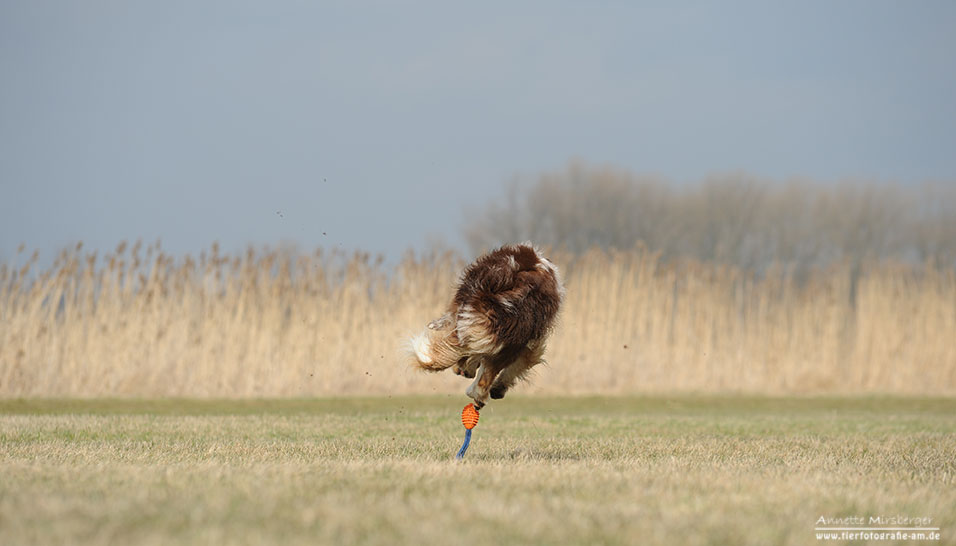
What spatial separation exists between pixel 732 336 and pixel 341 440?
10356 mm

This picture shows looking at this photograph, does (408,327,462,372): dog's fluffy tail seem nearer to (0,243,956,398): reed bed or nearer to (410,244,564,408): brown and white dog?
(410,244,564,408): brown and white dog

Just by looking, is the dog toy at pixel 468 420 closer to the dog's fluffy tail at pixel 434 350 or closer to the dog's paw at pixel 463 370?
the dog's paw at pixel 463 370

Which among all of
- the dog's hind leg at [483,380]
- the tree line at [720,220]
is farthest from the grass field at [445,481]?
the tree line at [720,220]

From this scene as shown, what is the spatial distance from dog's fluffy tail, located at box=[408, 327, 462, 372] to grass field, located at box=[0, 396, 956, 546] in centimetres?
62

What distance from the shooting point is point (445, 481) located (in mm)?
5082

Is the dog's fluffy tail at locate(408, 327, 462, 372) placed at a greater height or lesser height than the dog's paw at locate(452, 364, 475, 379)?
greater

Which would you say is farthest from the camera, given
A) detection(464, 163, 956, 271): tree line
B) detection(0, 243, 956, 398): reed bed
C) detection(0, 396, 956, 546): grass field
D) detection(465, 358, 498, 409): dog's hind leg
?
detection(464, 163, 956, 271): tree line

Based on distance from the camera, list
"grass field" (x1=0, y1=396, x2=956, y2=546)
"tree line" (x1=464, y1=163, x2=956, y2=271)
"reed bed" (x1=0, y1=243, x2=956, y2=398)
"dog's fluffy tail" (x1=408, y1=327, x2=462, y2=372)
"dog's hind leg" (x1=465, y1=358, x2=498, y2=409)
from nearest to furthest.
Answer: "grass field" (x1=0, y1=396, x2=956, y2=546) → "dog's fluffy tail" (x1=408, y1=327, x2=462, y2=372) → "dog's hind leg" (x1=465, y1=358, x2=498, y2=409) → "reed bed" (x1=0, y1=243, x2=956, y2=398) → "tree line" (x1=464, y1=163, x2=956, y2=271)

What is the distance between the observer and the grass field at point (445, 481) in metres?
3.79

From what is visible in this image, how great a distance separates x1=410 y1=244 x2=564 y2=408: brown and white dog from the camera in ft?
20.2

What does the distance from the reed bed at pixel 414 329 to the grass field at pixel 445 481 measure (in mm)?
3502

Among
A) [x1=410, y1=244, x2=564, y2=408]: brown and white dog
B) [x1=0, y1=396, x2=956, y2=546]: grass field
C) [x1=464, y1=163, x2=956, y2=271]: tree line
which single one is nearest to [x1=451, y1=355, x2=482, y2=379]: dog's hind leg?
[x1=410, y1=244, x2=564, y2=408]: brown and white dog

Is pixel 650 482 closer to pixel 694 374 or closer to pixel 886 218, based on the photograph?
pixel 694 374

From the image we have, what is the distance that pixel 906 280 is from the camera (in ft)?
60.0
